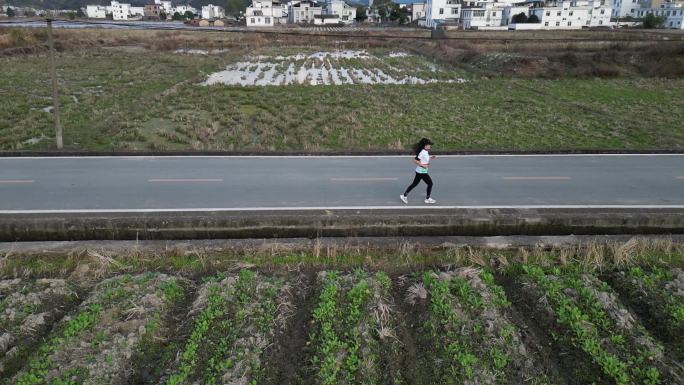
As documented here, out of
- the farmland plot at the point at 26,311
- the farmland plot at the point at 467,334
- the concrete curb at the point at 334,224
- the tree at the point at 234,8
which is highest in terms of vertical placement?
the tree at the point at 234,8

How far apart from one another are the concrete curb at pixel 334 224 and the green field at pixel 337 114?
17.1 ft

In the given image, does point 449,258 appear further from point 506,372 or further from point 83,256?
point 83,256

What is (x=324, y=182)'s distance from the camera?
1107 centimetres

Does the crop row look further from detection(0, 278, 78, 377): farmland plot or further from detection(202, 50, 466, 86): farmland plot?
detection(202, 50, 466, 86): farmland plot

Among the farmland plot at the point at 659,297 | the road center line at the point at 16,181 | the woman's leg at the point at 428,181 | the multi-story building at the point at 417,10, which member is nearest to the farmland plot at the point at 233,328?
the woman's leg at the point at 428,181

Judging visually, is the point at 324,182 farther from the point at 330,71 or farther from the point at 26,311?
the point at 330,71

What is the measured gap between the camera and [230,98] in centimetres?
2238

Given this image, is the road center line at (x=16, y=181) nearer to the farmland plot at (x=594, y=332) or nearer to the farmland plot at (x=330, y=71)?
the farmland plot at (x=594, y=332)

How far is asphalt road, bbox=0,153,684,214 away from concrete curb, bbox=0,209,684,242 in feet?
2.21

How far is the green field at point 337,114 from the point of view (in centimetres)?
1506

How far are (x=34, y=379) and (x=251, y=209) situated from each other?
5167mm

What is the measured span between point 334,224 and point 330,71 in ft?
86.6

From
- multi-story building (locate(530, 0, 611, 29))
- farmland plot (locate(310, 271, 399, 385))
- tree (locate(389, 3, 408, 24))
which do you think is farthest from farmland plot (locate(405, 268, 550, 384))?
tree (locate(389, 3, 408, 24))

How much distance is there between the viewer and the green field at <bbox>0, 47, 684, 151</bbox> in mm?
15062
